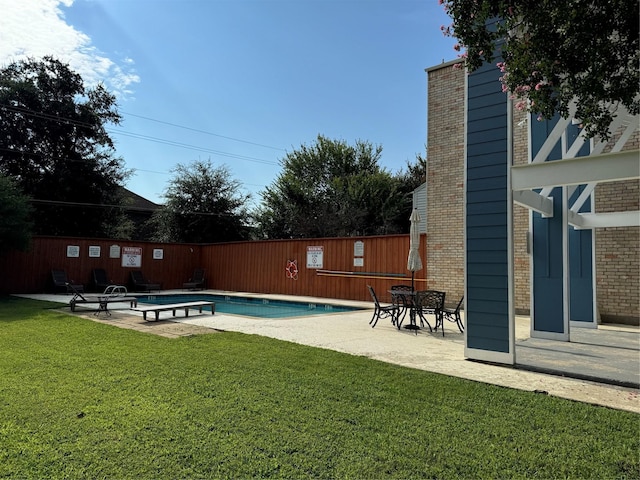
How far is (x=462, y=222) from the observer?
35.7 ft

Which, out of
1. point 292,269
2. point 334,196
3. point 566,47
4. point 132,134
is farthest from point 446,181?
point 132,134

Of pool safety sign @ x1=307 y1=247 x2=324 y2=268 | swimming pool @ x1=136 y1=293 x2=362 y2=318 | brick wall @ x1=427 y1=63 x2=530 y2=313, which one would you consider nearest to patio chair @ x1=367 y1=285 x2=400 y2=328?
swimming pool @ x1=136 y1=293 x2=362 y2=318

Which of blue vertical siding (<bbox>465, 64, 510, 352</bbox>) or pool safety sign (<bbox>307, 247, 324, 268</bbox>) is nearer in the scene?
blue vertical siding (<bbox>465, 64, 510, 352</bbox>)

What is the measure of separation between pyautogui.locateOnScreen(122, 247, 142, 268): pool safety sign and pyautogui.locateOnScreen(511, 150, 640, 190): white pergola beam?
15.4m

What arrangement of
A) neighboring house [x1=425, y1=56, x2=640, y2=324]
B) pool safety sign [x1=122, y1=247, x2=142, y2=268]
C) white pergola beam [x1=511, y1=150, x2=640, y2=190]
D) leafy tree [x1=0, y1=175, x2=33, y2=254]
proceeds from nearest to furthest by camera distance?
white pergola beam [x1=511, y1=150, x2=640, y2=190] < neighboring house [x1=425, y1=56, x2=640, y2=324] < leafy tree [x1=0, y1=175, x2=33, y2=254] < pool safety sign [x1=122, y1=247, x2=142, y2=268]

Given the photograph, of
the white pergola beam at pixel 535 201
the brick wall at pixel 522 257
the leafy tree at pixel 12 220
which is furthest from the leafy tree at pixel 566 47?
the leafy tree at pixel 12 220

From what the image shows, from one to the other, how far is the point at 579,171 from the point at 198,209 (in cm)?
2235

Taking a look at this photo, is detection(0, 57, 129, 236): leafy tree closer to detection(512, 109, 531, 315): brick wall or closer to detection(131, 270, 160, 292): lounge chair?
detection(131, 270, 160, 292): lounge chair

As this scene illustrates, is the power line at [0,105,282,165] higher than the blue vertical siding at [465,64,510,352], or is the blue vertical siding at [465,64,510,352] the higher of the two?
the power line at [0,105,282,165]

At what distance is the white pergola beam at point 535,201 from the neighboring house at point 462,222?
198 centimetres

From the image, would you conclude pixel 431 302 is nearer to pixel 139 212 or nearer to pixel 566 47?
pixel 566 47

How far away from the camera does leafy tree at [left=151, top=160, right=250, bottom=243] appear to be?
2412 centimetres

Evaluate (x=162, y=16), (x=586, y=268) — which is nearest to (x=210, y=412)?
(x=586, y=268)

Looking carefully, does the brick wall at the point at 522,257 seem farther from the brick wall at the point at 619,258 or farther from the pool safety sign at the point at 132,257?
the pool safety sign at the point at 132,257
